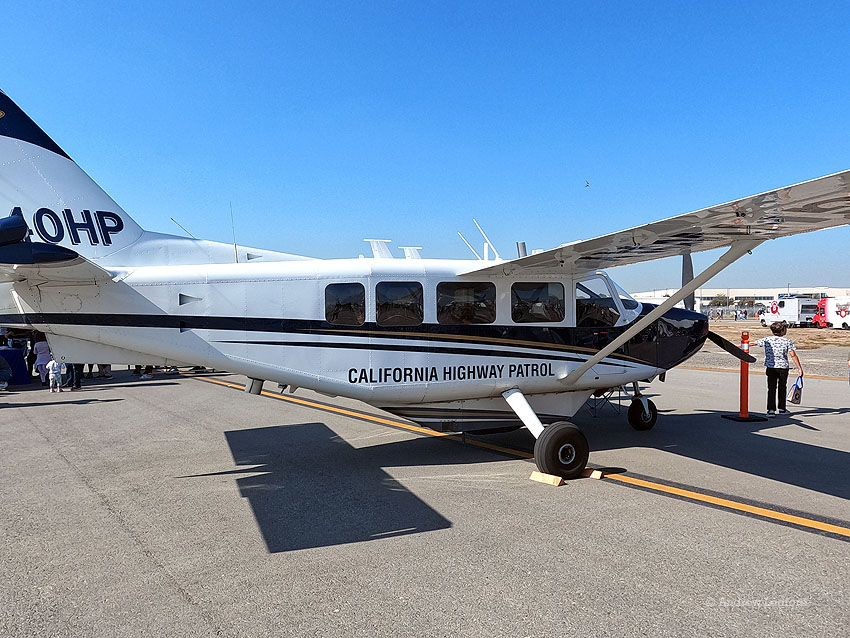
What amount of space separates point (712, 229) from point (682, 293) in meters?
1.09

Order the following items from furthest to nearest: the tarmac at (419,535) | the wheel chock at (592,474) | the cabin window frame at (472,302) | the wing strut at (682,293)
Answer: the cabin window frame at (472,302)
the wheel chock at (592,474)
the wing strut at (682,293)
the tarmac at (419,535)

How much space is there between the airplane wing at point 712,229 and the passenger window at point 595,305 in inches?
11.1

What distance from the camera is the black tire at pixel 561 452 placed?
6.64m

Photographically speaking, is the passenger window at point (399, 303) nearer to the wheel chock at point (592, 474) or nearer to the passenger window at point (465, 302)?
the passenger window at point (465, 302)

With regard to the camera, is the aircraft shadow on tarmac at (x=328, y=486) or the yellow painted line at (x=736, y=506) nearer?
the yellow painted line at (x=736, y=506)

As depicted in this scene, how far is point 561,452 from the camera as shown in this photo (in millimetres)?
6711

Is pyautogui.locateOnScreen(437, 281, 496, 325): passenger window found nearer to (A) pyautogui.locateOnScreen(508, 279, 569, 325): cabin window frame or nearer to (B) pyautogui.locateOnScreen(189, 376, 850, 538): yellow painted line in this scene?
(A) pyautogui.locateOnScreen(508, 279, 569, 325): cabin window frame

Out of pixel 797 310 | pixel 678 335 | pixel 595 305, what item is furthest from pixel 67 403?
pixel 797 310

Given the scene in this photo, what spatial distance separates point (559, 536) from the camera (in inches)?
193

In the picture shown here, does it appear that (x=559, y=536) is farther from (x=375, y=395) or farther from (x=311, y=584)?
(x=375, y=395)

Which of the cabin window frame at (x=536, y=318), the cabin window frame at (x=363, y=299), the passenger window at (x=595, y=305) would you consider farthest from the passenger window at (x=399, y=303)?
the passenger window at (x=595, y=305)

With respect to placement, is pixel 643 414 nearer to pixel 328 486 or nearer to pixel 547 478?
pixel 547 478

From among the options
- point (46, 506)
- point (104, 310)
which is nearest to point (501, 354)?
point (104, 310)

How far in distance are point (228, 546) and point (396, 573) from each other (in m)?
1.60
